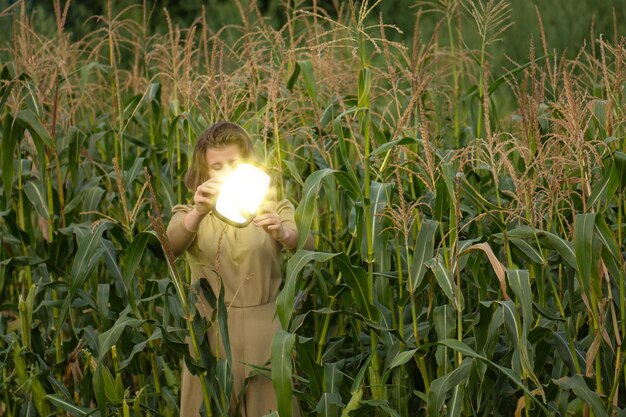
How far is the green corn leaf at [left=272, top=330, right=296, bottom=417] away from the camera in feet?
10.7

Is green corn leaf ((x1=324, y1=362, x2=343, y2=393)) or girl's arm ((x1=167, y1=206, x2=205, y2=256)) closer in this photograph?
girl's arm ((x1=167, y1=206, x2=205, y2=256))

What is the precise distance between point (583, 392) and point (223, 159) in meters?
1.39

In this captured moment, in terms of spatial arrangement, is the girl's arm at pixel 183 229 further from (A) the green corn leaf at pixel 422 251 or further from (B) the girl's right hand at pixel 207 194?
(A) the green corn leaf at pixel 422 251

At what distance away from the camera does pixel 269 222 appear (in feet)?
11.1

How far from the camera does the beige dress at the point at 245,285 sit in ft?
11.9

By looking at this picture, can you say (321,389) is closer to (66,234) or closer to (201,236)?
(201,236)

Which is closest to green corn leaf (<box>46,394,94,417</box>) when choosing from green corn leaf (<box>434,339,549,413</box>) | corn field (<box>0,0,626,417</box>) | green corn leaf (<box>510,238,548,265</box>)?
corn field (<box>0,0,626,417</box>)

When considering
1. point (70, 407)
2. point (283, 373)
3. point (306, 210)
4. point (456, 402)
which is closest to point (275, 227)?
point (306, 210)

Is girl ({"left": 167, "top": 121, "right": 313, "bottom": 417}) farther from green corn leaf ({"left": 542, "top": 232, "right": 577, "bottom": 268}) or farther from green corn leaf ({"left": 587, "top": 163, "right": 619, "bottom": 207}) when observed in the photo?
green corn leaf ({"left": 587, "top": 163, "right": 619, "bottom": 207})

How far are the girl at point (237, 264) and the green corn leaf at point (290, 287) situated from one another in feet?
0.73

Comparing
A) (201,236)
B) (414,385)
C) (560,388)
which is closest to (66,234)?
(201,236)

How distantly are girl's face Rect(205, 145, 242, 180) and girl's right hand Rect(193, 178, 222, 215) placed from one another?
19 cm

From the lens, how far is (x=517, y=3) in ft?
37.0

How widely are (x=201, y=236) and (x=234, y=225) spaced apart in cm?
27
